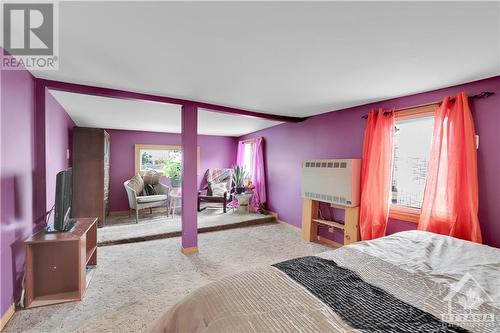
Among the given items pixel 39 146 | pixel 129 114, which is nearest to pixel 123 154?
pixel 129 114

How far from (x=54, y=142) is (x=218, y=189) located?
11.2ft

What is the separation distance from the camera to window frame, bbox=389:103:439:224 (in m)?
2.65

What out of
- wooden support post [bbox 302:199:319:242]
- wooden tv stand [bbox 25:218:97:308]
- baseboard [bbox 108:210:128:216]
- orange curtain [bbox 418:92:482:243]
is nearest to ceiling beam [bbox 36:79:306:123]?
wooden tv stand [bbox 25:218:97:308]

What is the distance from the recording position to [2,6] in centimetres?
127

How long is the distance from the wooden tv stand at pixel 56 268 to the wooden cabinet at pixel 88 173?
2267mm

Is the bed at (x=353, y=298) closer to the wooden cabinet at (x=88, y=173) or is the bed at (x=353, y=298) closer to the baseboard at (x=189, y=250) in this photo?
the baseboard at (x=189, y=250)

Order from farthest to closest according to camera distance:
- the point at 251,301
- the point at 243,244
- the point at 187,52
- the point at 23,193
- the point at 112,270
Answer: the point at 243,244, the point at 112,270, the point at 23,193, the point at 187,52, the point at 251,301

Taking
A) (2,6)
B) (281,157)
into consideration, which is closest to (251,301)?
(2,6)

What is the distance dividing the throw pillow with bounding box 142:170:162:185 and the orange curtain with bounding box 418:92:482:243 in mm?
5158

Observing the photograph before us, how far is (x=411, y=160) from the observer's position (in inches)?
115

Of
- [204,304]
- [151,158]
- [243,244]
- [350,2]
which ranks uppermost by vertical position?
[350,2]

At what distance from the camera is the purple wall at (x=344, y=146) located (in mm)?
2195

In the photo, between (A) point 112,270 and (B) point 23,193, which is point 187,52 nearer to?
(B) point 23,193

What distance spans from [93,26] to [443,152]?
323cm
